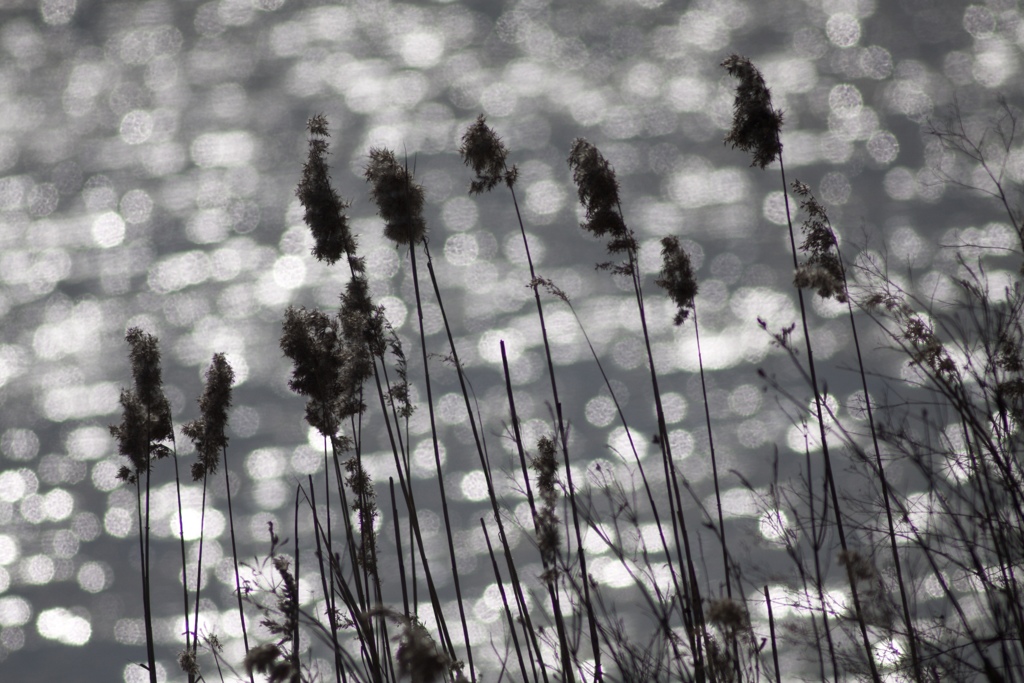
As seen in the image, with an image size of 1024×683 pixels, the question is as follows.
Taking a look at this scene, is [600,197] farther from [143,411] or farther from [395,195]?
[143,411]

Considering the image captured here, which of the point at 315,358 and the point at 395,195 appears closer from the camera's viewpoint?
the point at 315,358

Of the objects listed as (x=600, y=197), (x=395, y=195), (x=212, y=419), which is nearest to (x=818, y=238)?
(x=600, y=197)

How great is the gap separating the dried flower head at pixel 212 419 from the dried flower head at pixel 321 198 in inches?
28.7

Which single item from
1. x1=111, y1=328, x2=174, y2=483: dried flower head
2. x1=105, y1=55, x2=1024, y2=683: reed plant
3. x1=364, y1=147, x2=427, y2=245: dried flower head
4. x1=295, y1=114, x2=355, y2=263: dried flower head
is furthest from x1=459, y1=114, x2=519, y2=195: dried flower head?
x1=111, y1=328, x2=174, y2=483: dried flower head

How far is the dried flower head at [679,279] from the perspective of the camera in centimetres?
335

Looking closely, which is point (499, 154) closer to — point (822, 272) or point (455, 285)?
point (822, 272)

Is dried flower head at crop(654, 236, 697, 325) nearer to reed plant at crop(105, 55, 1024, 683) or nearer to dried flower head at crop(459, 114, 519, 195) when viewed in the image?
reed plant at crop(105, 55, 1024, 683)

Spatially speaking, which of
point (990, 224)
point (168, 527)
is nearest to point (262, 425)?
point (168, 527)

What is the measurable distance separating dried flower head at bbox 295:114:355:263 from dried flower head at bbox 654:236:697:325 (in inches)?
49.3

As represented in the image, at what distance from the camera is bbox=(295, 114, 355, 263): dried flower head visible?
343cm

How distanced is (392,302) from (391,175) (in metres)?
15.7

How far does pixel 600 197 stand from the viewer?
3426mm

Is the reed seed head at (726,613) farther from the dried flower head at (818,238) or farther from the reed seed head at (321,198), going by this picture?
the reed seed head at (321,198)

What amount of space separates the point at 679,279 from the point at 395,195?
46.5 inches
